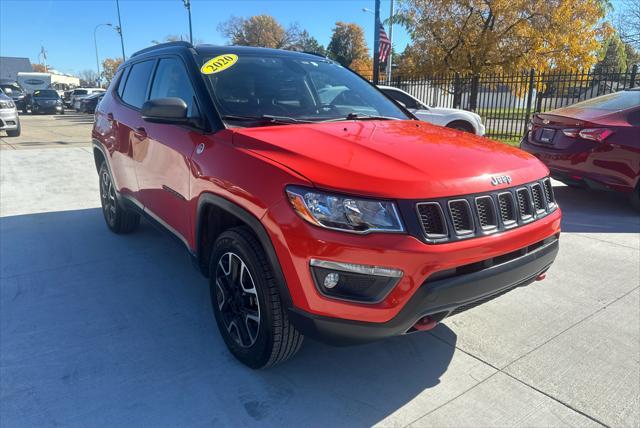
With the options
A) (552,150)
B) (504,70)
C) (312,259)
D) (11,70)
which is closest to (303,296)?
(312,259)

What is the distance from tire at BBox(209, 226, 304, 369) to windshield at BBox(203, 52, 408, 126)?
843 millimetres

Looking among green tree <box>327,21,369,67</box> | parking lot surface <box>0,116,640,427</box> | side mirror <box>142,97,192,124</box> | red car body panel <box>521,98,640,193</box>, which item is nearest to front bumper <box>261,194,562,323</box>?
parking lot surface <box>0,116,640,427</box>

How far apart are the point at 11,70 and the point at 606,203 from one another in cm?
7382

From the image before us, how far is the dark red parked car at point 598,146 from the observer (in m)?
5.56

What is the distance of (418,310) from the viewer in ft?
6.77

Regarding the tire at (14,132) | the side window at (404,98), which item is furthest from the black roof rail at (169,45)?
the tire at (14,132)

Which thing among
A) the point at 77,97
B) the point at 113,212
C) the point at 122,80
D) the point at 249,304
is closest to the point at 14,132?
the point at 113,212

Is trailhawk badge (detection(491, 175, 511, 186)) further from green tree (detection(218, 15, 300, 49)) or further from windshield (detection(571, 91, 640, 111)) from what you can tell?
green tree (detection(218, 15, 300, 49))

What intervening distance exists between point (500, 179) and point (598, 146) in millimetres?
4185

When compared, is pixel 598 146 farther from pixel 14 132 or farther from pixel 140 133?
pixel 14 132

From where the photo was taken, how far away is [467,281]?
6.95 ft

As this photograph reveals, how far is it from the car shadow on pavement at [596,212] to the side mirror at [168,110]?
14.3 ft

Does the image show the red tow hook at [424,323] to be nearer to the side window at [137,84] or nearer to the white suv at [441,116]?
the side window at [137,84]

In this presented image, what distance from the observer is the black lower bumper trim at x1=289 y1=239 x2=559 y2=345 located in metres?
2.05
